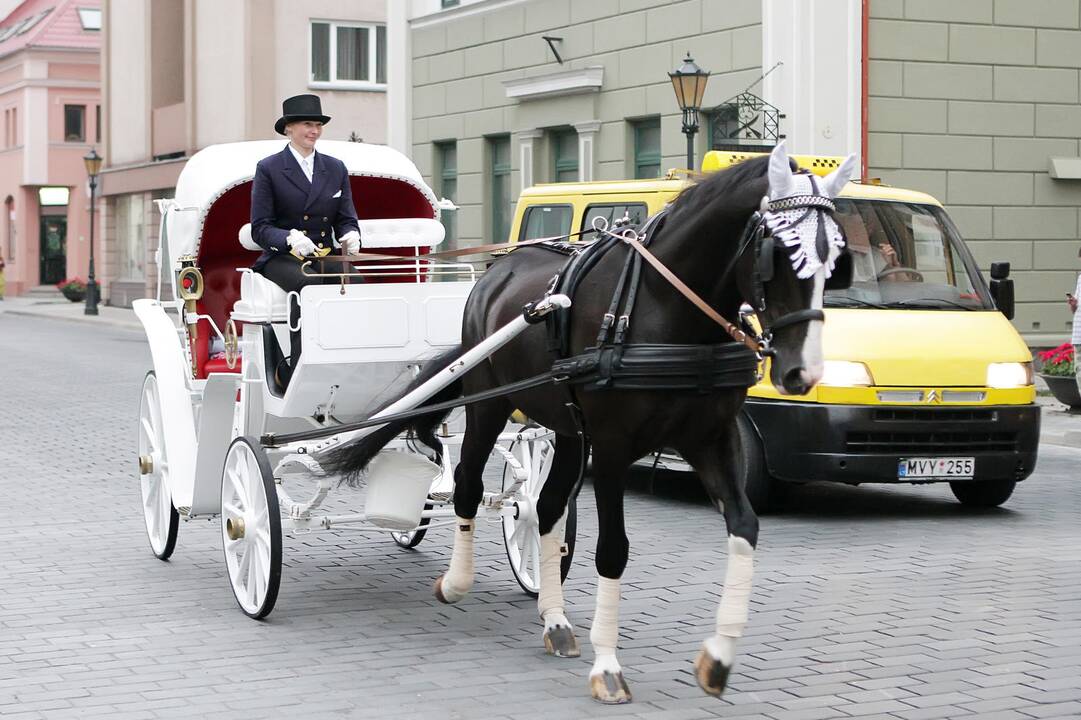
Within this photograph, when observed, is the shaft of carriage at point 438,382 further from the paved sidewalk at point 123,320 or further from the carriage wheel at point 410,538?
the paved sidewalk at point 123,320

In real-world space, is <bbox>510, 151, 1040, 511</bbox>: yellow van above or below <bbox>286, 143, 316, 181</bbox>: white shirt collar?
below

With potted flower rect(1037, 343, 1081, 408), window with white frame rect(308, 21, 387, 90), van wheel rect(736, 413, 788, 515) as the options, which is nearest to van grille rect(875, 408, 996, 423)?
van wheel rect(736, 413, 788, 515)

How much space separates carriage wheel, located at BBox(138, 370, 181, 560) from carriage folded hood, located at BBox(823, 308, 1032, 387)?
4.03 m

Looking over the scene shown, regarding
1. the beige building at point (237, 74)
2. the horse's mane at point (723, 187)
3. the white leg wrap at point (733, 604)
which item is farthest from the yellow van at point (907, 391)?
the beige building at point (237, 74)

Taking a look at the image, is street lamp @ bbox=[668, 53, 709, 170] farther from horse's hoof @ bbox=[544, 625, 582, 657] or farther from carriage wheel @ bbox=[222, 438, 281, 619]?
horse's hoof @ bbox=[544, 625, 582, 657]

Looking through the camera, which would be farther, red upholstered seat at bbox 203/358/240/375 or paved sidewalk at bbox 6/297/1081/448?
paved sidewalk at bbox 6/297/1081/448

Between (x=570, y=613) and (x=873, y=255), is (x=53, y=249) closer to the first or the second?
(x=873, y=255)

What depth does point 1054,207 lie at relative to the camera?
21984mm

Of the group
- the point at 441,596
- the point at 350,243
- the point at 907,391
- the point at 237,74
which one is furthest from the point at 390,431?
the point at 237,74

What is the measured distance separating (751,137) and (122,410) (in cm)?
848

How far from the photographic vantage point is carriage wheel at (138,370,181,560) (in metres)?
8.77

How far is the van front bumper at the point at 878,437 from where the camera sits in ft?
32.7

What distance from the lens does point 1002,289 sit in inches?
417

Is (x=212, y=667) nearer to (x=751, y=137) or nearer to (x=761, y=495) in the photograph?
(x=761, y=495)
